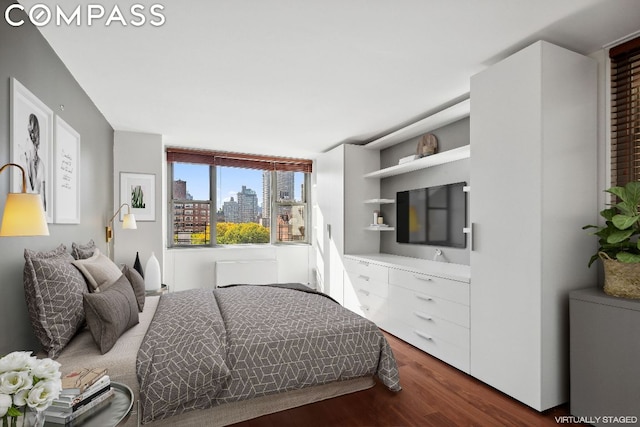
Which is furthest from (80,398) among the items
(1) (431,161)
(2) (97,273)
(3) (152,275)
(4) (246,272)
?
(4) (246,272)

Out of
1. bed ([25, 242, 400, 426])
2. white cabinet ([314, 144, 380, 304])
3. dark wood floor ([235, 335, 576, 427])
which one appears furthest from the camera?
white cabinet ([314, 144, 380, 304])

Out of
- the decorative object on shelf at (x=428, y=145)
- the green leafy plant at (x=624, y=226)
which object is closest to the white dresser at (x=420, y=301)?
the green leafy plant at (x=624, y=226)

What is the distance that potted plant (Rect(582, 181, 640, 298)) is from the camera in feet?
6.16

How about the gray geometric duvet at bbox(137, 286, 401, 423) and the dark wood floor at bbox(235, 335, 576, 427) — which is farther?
the dark wood floor at bbox(235, 335, 576, 427)

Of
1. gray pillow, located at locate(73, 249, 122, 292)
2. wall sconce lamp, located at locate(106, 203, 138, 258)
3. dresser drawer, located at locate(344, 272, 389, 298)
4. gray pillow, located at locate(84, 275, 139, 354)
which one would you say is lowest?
dresser drawer, located at locate(344, 272, 389, 298)

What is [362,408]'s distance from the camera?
2.21 m

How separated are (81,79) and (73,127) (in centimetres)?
42

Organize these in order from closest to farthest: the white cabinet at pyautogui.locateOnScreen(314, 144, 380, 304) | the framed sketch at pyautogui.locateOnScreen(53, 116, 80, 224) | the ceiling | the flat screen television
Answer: the ceiling → the framed sketch at pyautogui.locateOnScreen(53, 116, 80, 224) → the flat screen television → the white cabinet at pyautogui.locateOnScreen(314, 144, 380, 304)

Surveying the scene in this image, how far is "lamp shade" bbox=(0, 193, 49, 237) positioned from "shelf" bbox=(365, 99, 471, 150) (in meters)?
2.96

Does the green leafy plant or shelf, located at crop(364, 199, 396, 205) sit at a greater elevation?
shelf, located at crop(364, 199, 396, 205)

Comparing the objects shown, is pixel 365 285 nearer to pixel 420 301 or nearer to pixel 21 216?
pixel 420 301

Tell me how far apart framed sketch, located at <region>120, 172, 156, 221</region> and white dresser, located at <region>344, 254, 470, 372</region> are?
9.38 feet

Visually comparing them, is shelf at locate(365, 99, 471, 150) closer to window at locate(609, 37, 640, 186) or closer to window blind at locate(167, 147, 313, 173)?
window at locate(609, 37, 640, 186)

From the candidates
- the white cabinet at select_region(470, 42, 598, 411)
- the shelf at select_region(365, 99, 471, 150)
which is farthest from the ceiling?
the white cabinet at select_region(470, 42, 598, 411)
